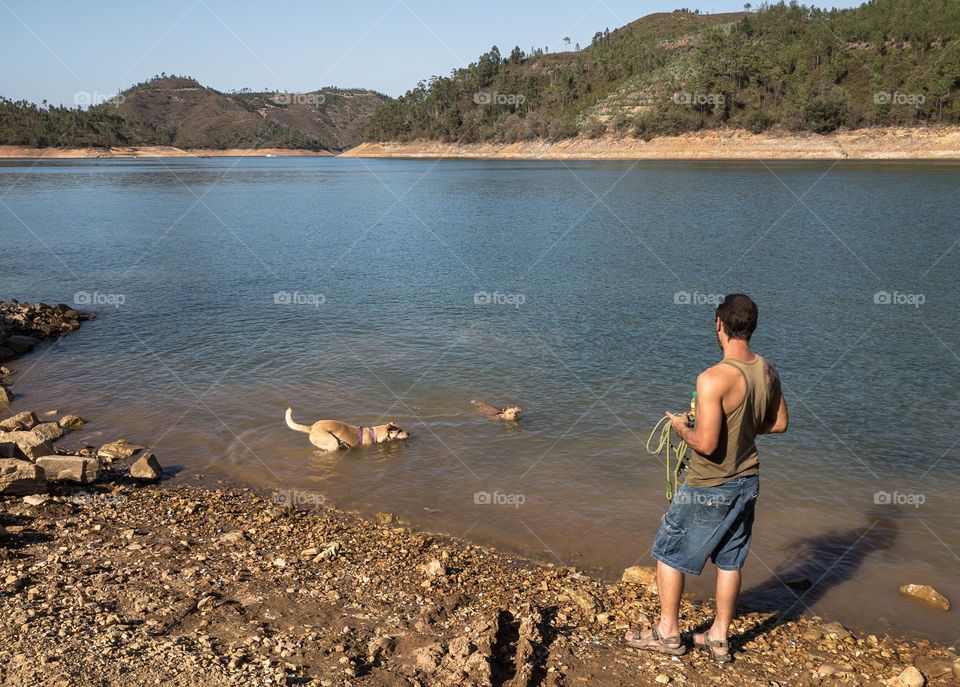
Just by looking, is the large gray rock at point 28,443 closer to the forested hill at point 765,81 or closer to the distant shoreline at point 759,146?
the forested hill at point 765,81

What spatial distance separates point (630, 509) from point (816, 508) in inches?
98.0

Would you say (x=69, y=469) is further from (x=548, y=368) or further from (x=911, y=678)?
(x=911, y=678)

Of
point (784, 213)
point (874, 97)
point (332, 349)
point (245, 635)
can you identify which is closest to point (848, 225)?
point (784, 213)

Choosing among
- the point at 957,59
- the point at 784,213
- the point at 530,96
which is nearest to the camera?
the point at 784,213

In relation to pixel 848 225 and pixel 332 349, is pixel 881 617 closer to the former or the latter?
pixel 332 349

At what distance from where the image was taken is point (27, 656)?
17.2ft

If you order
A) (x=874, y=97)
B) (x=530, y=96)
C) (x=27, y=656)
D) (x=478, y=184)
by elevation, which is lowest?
(x=27, y=656)

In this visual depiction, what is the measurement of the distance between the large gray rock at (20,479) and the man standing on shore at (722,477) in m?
7.51

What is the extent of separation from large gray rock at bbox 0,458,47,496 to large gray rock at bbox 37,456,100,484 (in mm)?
379

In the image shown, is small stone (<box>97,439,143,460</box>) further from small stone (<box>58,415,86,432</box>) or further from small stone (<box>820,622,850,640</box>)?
small stone (<box>820,622,850,640</box>)

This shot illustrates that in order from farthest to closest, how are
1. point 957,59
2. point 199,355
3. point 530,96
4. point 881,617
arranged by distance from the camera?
point 530,96 < point 957,59 < point 199,355 < point 881,617

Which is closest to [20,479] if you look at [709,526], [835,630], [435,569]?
[435,569]

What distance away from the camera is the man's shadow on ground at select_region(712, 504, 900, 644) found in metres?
7.21

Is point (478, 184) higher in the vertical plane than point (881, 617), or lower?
higher
